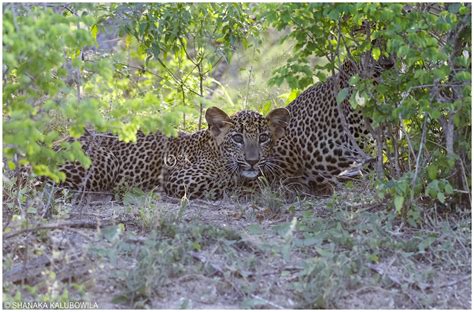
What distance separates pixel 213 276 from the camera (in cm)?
664

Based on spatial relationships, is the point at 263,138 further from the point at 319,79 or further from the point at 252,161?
the point at 319,79

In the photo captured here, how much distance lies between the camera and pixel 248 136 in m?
9.51

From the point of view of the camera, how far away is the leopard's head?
9508 millimetres

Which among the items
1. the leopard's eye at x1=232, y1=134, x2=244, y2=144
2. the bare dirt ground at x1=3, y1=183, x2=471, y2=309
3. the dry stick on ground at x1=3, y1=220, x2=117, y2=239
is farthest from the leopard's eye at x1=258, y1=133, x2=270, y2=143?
the dry stick on ground at x1=3, y1=220, x2=117, y2=239

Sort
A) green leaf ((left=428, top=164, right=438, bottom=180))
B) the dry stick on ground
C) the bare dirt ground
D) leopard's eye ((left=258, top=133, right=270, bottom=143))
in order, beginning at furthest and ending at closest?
leopard's eye ((left=258, top=133, right=270, bottom=143)) → green leaf ((left=428, top=164, right=438, bottom=180)) → the dry stick on ground → the bare dirt ground

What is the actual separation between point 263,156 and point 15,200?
2888 millimetres

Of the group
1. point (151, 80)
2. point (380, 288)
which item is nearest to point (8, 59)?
point (380, 288)

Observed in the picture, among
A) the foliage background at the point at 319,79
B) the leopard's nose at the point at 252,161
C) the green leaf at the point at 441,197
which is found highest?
the foliage background at the point at 319,79

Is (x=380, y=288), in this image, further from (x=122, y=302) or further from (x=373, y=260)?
(x=122, y=302)

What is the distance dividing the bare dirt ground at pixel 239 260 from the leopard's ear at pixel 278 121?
1.81 metres

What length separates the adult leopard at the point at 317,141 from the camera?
9.77 m

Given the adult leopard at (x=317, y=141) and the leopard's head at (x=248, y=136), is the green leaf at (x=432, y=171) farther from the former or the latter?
the leopard's head at (x=248, y=136)

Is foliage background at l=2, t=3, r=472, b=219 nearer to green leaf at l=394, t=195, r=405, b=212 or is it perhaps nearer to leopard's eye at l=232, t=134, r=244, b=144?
green leaf at l=394, t=195, r=405, b=212

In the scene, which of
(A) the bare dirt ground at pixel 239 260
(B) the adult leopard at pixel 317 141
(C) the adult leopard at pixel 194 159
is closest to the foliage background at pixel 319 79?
(A) the bare dirt ground at pixel 239 260
